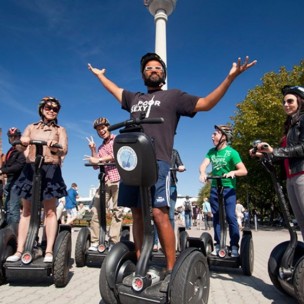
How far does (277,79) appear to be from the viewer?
24.5 meters

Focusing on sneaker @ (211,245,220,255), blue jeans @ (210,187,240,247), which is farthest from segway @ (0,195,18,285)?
blue jeans @ (210,187,240,247)

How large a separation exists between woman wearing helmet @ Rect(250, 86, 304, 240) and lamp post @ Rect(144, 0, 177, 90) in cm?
2335

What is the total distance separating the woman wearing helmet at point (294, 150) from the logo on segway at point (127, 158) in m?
1.41

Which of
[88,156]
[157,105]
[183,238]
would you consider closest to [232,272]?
[183,238]

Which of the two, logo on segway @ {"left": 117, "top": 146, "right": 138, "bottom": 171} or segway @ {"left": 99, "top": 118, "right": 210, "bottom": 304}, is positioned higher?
logo on segway @ {"left": 117, "top": 146, "right": 138, "bottom": 171}

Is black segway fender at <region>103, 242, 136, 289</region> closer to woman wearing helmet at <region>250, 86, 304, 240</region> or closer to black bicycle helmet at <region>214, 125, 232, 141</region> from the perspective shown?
woman wearing helmet at <region>250, 86, 304, 240</region>

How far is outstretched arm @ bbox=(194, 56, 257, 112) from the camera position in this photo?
9.23ft

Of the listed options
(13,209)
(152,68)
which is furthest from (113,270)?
(13,209)

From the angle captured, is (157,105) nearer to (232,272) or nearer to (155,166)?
(155,166)

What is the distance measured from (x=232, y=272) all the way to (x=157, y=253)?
1.17 m

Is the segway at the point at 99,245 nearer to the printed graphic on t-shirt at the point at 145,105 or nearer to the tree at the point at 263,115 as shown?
the printed graphic on t-shirt at the point at 145,105

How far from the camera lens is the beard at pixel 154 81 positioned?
10.6ft

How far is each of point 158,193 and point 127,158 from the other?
0.45 metres

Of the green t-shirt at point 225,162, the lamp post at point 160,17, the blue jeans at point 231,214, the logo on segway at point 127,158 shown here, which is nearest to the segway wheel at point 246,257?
the blue jeans at point 231,214
